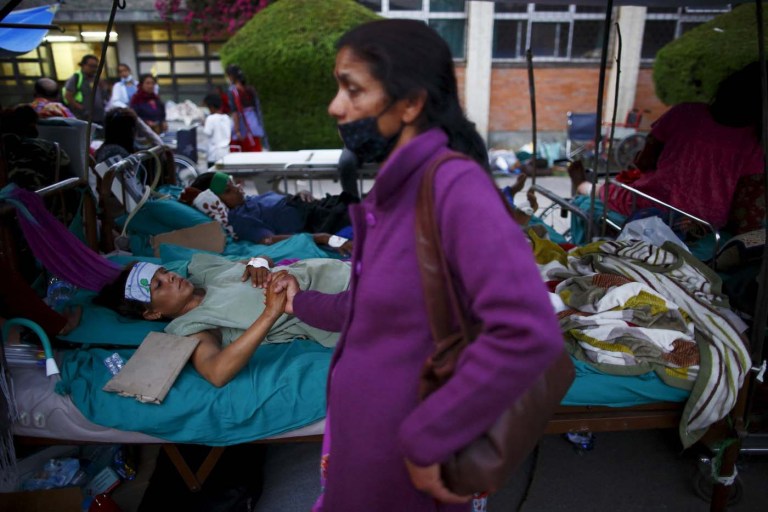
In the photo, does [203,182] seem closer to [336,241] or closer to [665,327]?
[336,241]

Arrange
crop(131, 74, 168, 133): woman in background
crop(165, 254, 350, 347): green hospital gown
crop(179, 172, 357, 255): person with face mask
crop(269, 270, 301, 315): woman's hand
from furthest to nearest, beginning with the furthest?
1. crop(131, 74, 168, 133): woman in background
2. crop(179, 172, 357, 255): person with face mask
3. crop(165, 254, 350, 347): green hospital gown
4. crop(269, 270, 301, 315): woman's hand

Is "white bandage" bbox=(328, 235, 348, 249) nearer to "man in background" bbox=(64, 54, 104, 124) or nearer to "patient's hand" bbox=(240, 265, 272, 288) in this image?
"patient's hand" bbox=(240, 265, 272, 288)

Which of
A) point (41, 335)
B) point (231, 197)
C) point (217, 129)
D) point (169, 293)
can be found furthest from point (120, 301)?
point (217, 129)

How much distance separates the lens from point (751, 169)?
3.67m

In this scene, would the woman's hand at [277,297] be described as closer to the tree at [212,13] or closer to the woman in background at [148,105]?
the woman in background at [148,105]

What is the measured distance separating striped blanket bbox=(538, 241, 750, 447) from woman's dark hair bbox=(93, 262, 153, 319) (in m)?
2.02

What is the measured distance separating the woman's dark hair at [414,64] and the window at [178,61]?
13.5 m

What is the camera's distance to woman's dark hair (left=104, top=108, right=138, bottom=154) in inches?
204

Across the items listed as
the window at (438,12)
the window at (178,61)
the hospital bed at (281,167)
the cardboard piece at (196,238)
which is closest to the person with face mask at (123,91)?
the window at (178,61)

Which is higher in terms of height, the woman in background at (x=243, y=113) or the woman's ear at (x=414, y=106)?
the woman's ear at (x=414, y=106)

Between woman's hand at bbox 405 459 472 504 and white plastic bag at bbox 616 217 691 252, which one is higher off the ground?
woman's hand at bbox 405 459 472 504

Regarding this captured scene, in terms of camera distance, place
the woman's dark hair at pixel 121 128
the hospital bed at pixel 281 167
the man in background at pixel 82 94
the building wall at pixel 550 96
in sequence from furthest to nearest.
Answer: the building wall at pixel 550 96 < the man in background at pixel 82 94 < the hospital bed at pixel 281 167 < the woman's dark hair at pixel 121 128

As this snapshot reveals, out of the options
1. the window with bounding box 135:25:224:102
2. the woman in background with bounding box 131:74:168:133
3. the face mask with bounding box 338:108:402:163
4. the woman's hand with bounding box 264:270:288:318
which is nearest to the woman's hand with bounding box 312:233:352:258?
the woman's hand with bounding box 264:270:288:318

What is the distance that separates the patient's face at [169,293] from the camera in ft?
8.99
